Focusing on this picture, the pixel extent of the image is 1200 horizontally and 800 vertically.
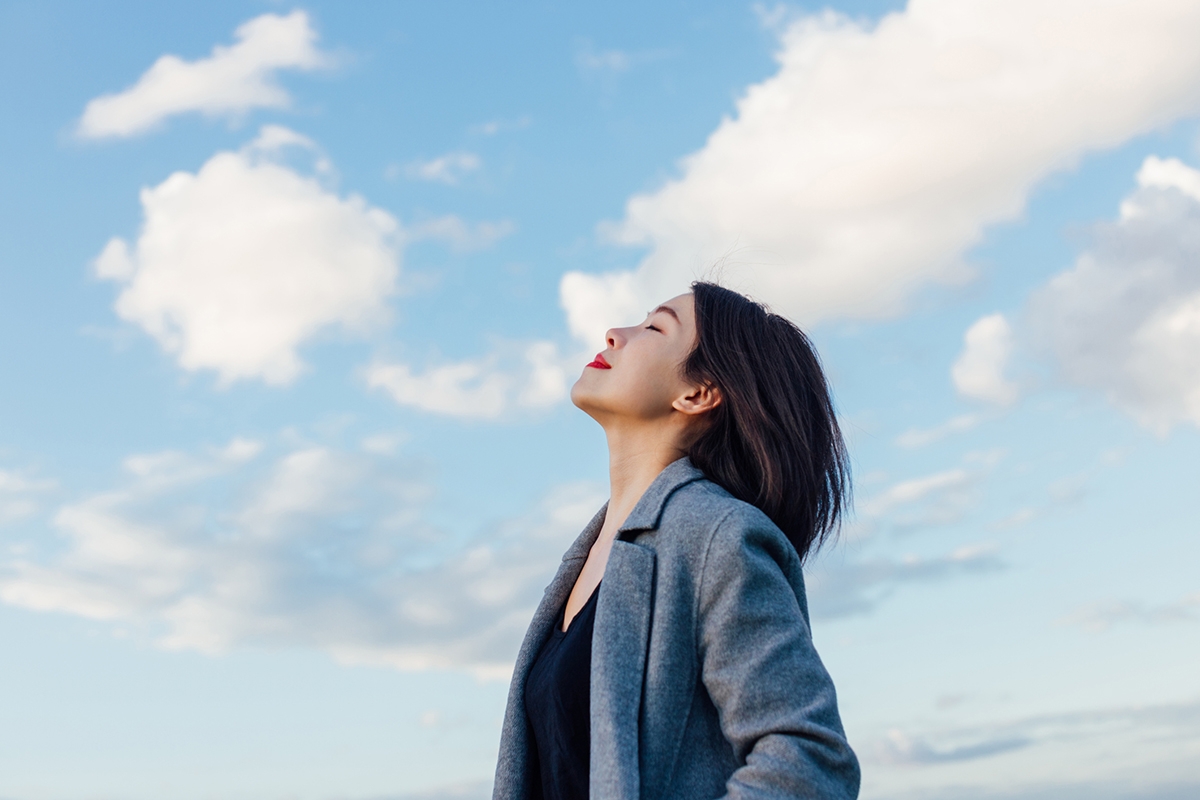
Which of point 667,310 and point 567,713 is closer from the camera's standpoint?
point 567,713

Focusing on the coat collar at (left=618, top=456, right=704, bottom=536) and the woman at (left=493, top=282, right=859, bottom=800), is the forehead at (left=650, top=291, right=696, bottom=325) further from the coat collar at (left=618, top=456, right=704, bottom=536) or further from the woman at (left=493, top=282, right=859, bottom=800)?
the coat collar at (left=618, top=456, right=704, bottom=536)

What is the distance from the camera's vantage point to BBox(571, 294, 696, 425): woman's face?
4621mm

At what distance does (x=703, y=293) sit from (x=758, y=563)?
1465 millimetres

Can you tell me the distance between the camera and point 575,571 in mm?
5074

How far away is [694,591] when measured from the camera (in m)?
3.89

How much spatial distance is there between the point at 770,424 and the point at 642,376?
56 centimetres

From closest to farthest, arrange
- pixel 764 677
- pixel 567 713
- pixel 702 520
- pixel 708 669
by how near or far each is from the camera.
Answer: pixel 764 677 < pixel 708 669 < pixel 702 520 < pixel 567 713

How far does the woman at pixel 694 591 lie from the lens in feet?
11.8

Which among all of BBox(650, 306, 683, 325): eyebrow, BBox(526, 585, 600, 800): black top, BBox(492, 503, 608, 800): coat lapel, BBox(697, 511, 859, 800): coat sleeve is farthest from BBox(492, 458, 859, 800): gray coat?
BBox(650, 306, 683, 325): eyebrow

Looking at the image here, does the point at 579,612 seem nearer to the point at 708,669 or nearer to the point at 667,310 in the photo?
the point at 708,669

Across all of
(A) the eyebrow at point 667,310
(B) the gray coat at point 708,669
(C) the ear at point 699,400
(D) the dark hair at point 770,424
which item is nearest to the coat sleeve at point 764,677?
(B) the gray coat at point 708,669

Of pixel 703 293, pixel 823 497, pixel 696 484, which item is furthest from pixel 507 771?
pixel 703 293

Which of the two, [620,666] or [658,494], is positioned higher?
[658,494]

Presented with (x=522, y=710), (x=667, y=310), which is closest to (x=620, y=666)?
(x=522, y=710)
